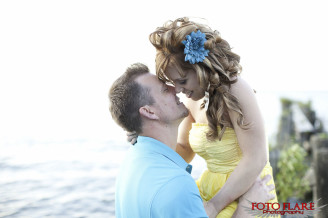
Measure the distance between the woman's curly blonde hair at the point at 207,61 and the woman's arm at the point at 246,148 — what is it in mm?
46

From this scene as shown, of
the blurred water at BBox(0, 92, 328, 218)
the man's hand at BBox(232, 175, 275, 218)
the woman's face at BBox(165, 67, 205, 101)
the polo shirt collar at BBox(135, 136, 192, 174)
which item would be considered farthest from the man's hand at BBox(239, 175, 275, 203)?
the blurred water at BBox(0, 92, 328, 218)

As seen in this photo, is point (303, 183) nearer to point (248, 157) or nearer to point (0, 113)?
point (248, 157)

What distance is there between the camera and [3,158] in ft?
18.5

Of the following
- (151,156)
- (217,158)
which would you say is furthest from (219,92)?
(151,156)

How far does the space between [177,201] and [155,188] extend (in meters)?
0.13

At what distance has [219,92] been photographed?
2.31m

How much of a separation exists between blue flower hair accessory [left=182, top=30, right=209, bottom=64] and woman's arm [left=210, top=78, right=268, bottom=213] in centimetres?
34

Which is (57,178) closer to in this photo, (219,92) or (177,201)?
(219,92)

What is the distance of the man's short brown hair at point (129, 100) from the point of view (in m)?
2.12

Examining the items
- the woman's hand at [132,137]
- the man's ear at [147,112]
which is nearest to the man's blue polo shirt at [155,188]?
the man's ear at [147,112]

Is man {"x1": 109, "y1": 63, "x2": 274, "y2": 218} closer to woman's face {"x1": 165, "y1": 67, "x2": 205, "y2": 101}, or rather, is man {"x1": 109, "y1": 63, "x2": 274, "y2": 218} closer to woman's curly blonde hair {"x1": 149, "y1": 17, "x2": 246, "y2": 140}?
woman's face {"x1": 165, "y1": 67, "x2": 205, "y2": 101}

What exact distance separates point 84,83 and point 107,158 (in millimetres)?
4071

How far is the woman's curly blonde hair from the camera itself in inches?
86.0

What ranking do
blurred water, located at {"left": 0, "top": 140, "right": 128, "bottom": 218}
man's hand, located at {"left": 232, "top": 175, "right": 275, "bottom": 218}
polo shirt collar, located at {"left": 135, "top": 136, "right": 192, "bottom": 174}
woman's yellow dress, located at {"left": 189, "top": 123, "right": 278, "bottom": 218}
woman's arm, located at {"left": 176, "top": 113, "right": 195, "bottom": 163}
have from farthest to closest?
blurred water, located at {"left": 0, "top": 140, "right": 128, "bottom": 218}, woman's arm, located at {"left": 176, "top": 113, "right": 195, "bottom": 163}, woman's yellow dress, located at {"left": 189, "top": 123, "right": 278, "bottom": 218}, man's hand, located at {"left": 232, "top": 175, "right": 275, "bottom": 218}, polo shirt collar, located at {"left": 135, "top": 136, "right": 192, "bottom": 174}
